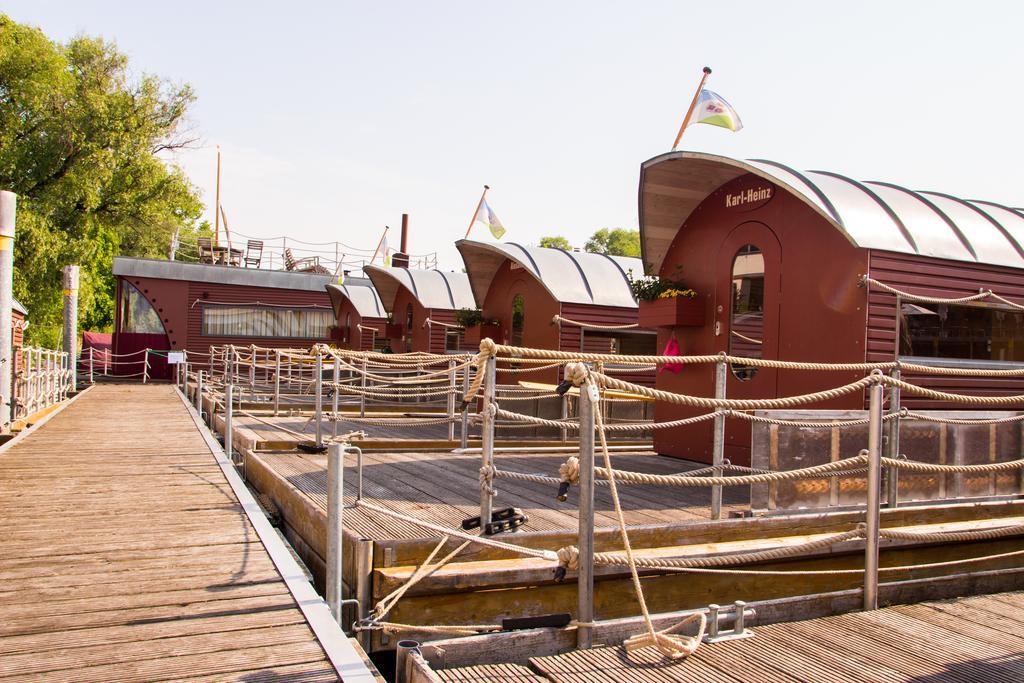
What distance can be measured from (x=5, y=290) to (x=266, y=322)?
65.2 feet

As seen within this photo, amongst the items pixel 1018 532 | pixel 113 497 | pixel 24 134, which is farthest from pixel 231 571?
pixel 24 134

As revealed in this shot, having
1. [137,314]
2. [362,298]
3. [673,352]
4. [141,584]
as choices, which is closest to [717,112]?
[673,352]

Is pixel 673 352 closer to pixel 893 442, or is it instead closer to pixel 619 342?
pixel 893 442

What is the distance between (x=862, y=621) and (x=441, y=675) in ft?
8.17

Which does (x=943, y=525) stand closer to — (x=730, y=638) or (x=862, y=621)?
(x=862, y=621)

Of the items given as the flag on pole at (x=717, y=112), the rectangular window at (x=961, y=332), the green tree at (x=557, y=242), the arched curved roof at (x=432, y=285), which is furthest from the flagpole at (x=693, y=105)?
the green tree at (x=557, y=242)

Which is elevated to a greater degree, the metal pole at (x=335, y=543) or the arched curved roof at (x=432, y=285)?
the arched curved roof at (x=432, y=285)

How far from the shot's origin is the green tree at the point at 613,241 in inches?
3081

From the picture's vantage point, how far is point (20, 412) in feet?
40.1

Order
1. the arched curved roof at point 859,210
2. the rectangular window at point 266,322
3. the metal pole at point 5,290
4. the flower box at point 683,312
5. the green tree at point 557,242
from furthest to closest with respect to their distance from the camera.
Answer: the green tree at point 557,242 → the rectangular window at point 266,322 → the metal pole at point 5,290 → the flower box at point 683,312 → the arched curved roof at point 859,210

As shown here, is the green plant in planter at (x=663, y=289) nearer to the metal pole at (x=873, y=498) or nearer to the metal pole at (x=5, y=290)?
the metal pole at (x=873, y=498)

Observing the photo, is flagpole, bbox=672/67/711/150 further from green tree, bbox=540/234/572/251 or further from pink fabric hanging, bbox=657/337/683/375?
green tree, bbox=540/234/572/251

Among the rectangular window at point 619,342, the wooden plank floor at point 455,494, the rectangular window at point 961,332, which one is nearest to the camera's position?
the wooden plank floor at point 455,494

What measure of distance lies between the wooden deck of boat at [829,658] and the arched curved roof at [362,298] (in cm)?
2183
